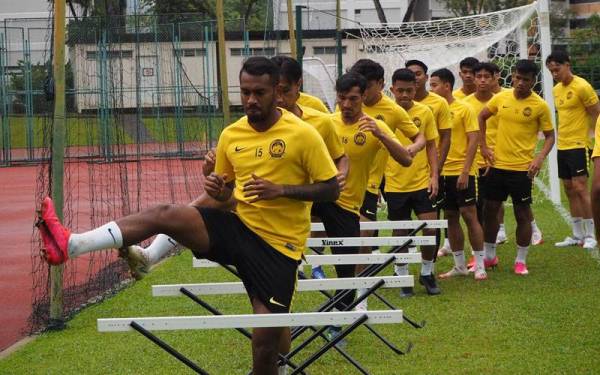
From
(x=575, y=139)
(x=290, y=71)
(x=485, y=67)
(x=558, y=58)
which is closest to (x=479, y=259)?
(x=485, y=67)

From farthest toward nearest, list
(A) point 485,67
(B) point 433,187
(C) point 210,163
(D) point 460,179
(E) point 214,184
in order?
1. (A) point 485,67
2. (D) point 460,179
3. (B) point 433,187
4. (C) point 210,163
5. (E) point 214,184

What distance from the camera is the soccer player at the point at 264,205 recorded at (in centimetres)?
610

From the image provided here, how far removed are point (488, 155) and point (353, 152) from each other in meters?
3.38

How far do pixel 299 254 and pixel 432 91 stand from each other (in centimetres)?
624

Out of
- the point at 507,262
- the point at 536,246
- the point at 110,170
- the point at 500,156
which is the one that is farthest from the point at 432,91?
the point at 110,170

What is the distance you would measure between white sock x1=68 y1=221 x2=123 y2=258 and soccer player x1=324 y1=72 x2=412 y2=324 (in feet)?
10.6

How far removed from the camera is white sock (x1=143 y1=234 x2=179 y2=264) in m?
6.45

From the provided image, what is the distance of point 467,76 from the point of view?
13.1 m

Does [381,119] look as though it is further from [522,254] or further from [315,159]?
[315,159]

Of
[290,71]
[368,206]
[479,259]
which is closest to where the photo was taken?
[290,71]

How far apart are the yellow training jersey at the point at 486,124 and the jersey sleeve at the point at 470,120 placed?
41 cm

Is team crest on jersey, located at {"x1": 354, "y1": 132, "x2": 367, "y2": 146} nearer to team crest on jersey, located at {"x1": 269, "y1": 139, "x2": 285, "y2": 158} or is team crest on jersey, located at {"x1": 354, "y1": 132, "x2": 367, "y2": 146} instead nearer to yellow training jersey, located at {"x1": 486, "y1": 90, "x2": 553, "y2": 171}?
team crest on jersey, located at {"x1": 269, "y1": 139, "x2": 285, "y2": 158}

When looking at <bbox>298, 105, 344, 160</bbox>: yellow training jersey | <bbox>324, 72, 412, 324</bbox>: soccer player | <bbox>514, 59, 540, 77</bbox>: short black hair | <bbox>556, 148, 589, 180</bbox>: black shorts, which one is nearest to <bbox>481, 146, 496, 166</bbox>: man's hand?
<bbox>514, 59, 540, 77</bbox>: short black hair

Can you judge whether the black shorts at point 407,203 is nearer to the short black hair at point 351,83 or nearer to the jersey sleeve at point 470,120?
the jersey sleeve at point 470,120
